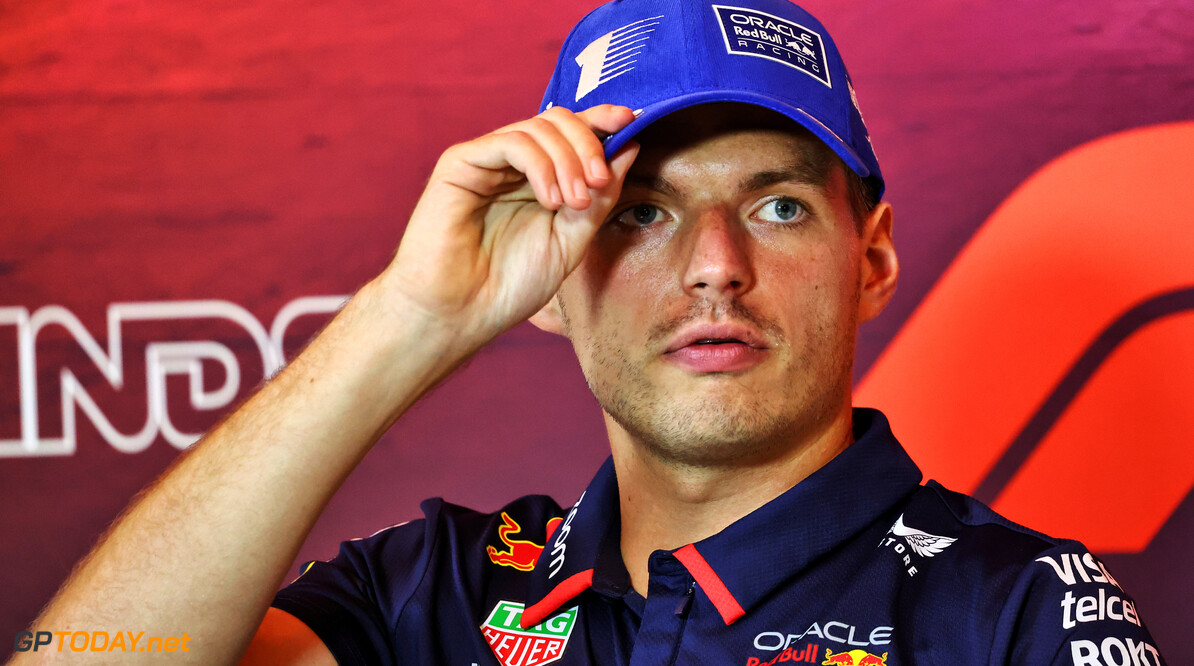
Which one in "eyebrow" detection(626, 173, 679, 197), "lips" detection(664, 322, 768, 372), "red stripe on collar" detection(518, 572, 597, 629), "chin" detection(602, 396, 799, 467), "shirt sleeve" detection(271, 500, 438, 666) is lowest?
"red stripe on collar" detection(518, 572, 597, 629)

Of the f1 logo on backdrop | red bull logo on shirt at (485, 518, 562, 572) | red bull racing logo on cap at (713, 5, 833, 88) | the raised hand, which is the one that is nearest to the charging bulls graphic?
red bull logo on shirt at (485, 518, 562, 572)

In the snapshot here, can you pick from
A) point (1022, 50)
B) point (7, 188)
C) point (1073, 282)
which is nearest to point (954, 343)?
point (1073, 282)

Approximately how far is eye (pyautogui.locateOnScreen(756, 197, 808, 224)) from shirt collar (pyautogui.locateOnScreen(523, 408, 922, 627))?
228 millimetres

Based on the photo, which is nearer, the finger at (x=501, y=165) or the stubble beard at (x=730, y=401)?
the finger at (x=501, y=165)

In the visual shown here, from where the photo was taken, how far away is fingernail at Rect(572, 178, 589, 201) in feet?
2.93

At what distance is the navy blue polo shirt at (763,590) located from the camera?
0.92 metres

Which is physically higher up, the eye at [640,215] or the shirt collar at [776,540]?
the eye at [640,215]

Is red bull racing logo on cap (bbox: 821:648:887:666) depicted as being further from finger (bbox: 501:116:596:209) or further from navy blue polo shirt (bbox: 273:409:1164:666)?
finger (bbox: 501:116:596:209)

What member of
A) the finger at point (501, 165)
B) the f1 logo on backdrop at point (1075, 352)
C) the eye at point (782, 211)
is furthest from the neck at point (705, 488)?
the f1 logo on backdrop at point (1075, 352)

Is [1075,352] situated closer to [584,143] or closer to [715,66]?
[715,66]

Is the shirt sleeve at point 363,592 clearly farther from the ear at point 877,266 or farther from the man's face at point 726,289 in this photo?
the ear at point 877,266

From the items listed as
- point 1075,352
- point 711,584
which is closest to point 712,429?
point 711,584

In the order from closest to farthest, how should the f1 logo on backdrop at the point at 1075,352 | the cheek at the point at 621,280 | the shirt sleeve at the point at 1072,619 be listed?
the shirt sleeve at the point at 1072,619
the cheek at the point at 621,280
the f1 logo on backdrop at the point at 1075,352

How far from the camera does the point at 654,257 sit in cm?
108
